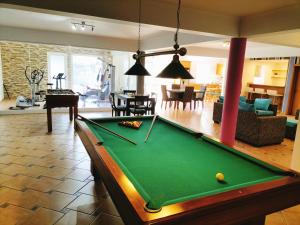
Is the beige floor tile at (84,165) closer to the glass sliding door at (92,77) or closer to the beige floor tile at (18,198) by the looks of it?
the beige floor tile at (18,198)

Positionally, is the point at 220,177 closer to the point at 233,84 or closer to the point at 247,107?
the point at 233,84

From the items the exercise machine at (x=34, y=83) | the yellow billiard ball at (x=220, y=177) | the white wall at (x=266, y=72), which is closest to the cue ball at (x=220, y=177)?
the yellow billiard ball at (x=220, y=177)

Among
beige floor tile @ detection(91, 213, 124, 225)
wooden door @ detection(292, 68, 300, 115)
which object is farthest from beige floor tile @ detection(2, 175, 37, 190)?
wooden door @ detection(292, 68, 300, 115)

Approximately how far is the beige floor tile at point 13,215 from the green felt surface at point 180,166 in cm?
114

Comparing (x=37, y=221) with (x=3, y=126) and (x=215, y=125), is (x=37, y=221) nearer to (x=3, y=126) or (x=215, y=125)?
(x=3, y=126)

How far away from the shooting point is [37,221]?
7.25 ft

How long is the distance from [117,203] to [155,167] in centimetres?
46

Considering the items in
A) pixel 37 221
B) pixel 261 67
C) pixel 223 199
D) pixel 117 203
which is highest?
pixel 261 67

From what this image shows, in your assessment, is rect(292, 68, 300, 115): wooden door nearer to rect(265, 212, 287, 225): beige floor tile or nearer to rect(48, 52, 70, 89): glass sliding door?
rect(265, 212, 287, 225): beige floor tile

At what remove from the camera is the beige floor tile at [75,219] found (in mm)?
2211

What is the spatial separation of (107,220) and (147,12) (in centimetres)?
282

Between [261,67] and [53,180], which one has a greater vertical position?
[261,67]

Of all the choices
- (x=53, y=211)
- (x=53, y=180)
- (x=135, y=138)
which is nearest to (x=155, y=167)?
(x=135, y=138)

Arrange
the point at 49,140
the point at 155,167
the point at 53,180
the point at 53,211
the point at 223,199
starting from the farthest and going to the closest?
the point at 49,140, the point at 53,180, the point at 53,211, the point at 155,167, the point at 223,199
